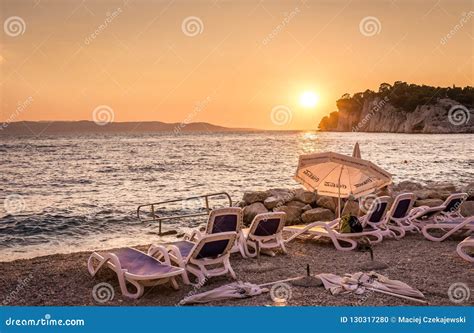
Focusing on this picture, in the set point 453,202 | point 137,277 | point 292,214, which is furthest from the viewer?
point 292,214

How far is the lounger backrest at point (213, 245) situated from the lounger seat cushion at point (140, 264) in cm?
46

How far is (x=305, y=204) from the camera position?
1616 centimetres

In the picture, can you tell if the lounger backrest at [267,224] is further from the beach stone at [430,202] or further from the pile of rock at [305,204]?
the beach stone at [430,202]

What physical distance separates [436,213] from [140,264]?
7821 mm

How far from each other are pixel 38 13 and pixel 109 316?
14572 millimetres

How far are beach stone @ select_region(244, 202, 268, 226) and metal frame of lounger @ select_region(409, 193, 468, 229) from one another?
5233 mm

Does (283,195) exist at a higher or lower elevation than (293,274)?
higher

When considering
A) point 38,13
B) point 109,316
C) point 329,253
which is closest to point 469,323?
point 329,253

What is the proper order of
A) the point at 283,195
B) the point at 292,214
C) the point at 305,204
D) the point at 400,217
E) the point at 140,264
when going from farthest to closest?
the point at 283,195 → the point at 305,204 → the point at 292,214 → the point at 400,217 → the point at 140,264

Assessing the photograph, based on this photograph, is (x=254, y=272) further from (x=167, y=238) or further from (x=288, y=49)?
(x=288, y=49)

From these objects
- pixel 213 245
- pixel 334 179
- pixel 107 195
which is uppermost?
pixel 334 179

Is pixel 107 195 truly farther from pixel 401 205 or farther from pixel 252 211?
pixel 401 205

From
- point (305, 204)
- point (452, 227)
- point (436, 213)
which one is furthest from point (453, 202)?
point (305, 204)

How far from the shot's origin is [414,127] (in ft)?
450
